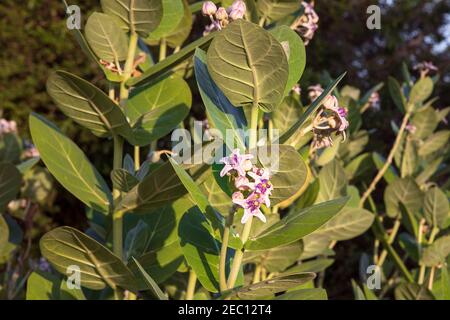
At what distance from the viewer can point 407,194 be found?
189 cm

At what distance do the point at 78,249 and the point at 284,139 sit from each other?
16.2 inches

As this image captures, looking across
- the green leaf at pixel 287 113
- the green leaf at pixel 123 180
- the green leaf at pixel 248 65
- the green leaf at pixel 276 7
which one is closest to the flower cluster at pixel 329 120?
the green leaf at pixel 248 65

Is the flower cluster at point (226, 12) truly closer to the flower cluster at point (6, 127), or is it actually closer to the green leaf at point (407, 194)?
the green leaf at point (407, 194)

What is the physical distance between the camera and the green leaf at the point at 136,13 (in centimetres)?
122

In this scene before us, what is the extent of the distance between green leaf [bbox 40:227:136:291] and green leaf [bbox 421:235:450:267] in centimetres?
86

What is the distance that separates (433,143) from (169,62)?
1228 mm

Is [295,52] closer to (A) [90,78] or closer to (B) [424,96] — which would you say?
(B) [424,96]

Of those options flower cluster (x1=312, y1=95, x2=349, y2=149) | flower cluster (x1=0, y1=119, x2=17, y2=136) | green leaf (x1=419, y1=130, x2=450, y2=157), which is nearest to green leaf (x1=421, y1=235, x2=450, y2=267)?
green leaf (x1=419, y1=130, x2=450, y2=157)

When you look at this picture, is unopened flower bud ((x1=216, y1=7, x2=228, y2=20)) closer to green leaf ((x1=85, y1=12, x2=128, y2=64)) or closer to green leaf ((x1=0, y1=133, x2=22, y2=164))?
green leaf ((x1=85, y1=12, x2=128, y2=64))

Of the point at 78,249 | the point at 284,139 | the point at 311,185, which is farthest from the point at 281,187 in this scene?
the point at 311,185

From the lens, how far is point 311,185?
1.57m
